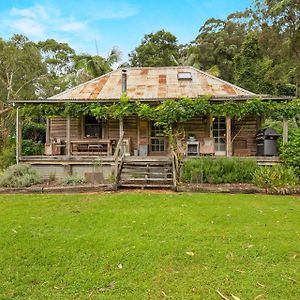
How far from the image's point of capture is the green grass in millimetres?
3701

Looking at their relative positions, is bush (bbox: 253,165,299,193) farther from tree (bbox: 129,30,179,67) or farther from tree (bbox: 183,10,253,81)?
tree (bbox: 129,30,179,67)

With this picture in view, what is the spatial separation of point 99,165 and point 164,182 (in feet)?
10.3

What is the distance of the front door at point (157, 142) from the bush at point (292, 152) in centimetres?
560

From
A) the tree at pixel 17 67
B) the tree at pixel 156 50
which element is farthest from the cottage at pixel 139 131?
the tree at pixel 156 50

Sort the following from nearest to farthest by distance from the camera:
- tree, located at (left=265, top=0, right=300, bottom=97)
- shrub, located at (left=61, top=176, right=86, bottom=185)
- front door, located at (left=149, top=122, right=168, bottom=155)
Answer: shrub, located at (left=61, top=176, right=86, bottom=185) < front door, located at (left=149, top=122, right=168, bottom=155) < tree, located at (left=265, top=0, right=300, bottom=97)

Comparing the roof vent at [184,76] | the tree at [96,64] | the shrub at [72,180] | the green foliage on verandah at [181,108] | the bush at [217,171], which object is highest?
the tree at [96,64]

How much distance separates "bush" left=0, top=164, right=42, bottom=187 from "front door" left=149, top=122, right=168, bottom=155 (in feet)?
19.4

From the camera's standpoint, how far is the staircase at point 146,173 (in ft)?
35.1

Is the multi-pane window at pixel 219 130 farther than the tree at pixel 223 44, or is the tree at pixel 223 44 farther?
the tree at pixel 223 44

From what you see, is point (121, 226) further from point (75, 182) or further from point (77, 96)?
point (77, 96)

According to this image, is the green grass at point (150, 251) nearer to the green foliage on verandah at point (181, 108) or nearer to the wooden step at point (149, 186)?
the wooden step at point (149, 186)

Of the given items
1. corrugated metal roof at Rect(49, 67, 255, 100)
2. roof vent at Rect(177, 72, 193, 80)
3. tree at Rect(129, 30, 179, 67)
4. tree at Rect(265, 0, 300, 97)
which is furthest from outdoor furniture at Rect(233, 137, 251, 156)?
tree at Rect(129, 30, 179, 67)

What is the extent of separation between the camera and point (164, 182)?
1095 centimetres

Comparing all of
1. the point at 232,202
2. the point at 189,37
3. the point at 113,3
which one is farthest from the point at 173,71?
the point at 189,37
